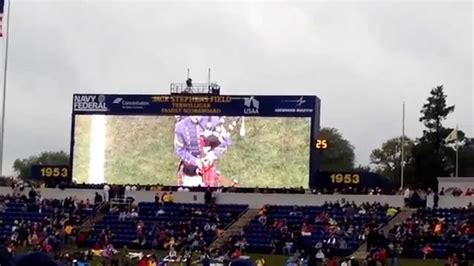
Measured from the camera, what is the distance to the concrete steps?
3688cm

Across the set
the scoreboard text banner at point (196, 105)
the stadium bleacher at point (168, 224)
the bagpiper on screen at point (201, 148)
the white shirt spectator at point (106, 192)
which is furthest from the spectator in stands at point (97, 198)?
the scoreboard text banner at point (196, 105)

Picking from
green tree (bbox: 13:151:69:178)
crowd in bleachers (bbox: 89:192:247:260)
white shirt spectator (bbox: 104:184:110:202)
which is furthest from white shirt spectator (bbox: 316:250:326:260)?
green tree (bbox: 13:151:69:178)

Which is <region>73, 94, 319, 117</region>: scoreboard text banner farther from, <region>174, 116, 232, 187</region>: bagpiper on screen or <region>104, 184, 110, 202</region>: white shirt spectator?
<region>104, 184, 110, 202</region>: white shirt spectator

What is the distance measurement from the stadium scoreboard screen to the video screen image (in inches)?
1.6

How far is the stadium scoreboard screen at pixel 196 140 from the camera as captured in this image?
4097cm

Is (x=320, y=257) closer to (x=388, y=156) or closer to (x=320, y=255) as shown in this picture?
(x=320, y=255)

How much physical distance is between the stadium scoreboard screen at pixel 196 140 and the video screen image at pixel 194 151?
4cm

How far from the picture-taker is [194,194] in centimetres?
4156

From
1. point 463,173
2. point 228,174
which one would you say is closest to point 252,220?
point 228,174

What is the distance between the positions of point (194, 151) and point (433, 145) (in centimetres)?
3206

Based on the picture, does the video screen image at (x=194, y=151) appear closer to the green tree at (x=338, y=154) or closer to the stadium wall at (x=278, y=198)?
the stadium wall at (x=278, y=198)

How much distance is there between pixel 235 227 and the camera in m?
39.0

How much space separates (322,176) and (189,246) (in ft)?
24.2

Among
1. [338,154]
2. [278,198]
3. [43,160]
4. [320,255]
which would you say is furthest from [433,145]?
[43,160]
